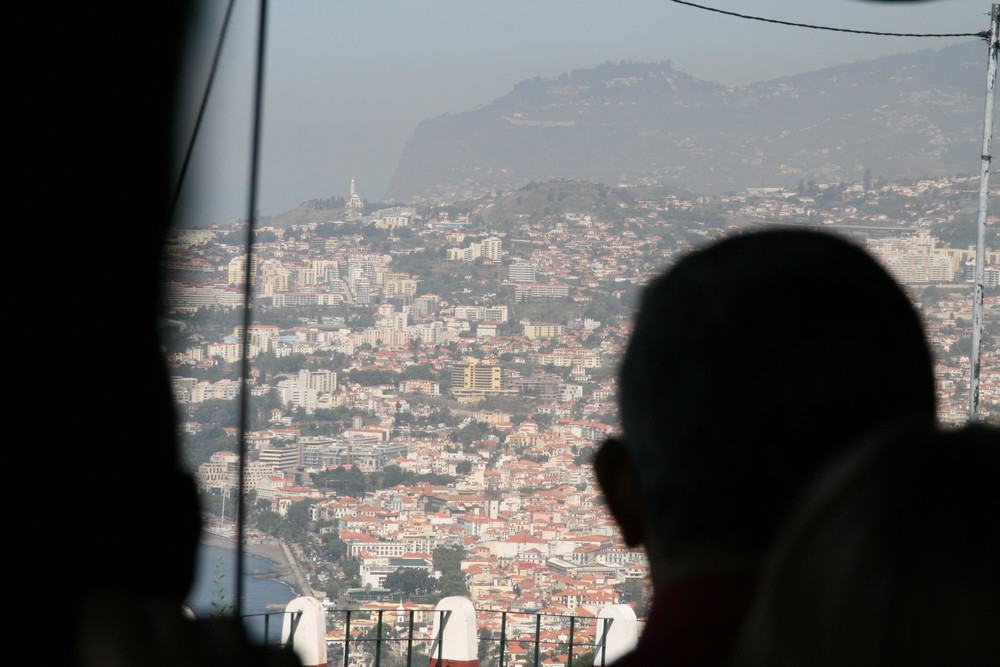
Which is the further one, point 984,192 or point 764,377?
point 984,192

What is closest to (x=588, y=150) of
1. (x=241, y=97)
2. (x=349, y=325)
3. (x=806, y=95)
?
(x=806, y=95)

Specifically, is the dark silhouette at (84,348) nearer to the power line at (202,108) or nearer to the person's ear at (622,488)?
the power line at (202,108)

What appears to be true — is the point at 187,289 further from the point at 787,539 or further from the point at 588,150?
the point at 588,150

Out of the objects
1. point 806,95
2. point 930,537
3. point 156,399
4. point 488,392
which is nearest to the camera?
point 930,537

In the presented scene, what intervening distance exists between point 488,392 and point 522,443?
A: 1.84m

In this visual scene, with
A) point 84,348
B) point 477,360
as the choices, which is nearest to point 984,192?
point 84,348

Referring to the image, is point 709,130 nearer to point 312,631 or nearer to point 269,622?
point 312,631

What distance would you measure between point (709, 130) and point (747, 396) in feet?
108

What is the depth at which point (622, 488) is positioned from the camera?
544 mm

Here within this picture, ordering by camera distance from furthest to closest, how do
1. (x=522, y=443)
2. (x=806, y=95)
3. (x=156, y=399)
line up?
(x=806, y=95), (x=522, y=443), (x=156, y=399)

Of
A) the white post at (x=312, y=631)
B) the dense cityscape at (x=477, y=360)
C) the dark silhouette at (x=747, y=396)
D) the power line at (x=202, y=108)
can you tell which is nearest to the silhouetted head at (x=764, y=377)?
the dark silhouette at (x=747, y=396)

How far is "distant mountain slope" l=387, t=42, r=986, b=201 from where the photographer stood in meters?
27.1

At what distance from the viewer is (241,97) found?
5.74 feet

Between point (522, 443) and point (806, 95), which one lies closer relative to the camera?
point (522, 443)
